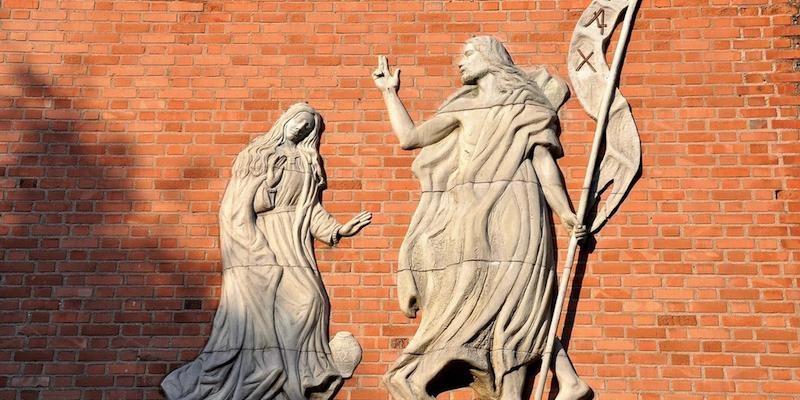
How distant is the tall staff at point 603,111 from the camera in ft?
26.6

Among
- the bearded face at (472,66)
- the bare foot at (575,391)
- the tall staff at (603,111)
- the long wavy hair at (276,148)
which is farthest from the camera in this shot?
the bearded face at (472,66)

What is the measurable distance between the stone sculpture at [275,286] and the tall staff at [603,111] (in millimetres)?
1499

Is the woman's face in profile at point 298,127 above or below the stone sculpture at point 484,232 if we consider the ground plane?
above

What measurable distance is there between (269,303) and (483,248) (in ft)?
4.64

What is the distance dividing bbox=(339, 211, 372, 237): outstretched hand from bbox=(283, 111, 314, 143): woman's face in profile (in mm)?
690

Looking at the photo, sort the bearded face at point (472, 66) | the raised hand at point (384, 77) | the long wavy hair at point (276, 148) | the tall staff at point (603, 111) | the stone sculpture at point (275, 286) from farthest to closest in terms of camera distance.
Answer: the raised hand at point (384, 77) → the bearded face at point (472, 66) → the long wavy hair at point (276, 148) → the tall staff at point (603, 111) → the stone sculpture at point (275, 286)

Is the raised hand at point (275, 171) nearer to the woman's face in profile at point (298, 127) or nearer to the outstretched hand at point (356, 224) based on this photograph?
the woman's face in profile at point (298, 127)

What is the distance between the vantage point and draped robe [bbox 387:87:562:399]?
25.1 feet

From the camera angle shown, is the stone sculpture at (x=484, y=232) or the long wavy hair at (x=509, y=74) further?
the long wavy hair at (x=509, y=74)

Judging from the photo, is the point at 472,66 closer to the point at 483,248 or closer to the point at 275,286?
the point at 483,248

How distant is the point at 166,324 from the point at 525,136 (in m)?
2.67

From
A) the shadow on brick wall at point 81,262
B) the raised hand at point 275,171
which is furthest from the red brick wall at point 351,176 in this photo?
the raised hand at point 275,171

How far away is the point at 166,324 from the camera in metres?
8.00

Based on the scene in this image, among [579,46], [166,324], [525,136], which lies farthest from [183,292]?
[579,46]
